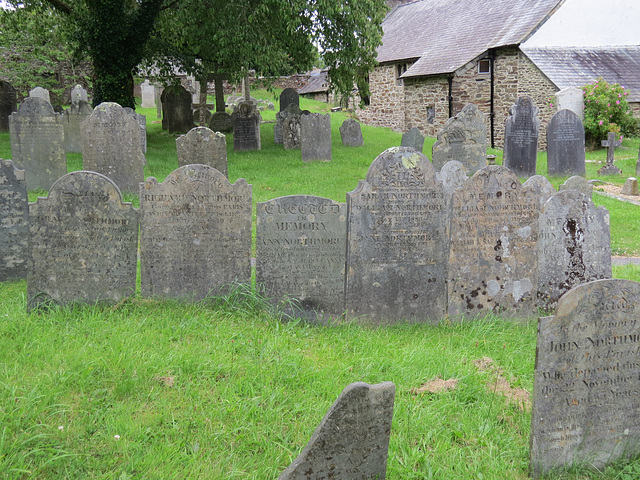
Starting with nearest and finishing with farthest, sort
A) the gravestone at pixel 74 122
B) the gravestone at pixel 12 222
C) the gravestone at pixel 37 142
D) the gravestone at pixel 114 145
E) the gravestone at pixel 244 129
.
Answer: the gravestone at pixel 12 222 → the gravestone at pixel 114 145 → the gravestone at pixel 37 142 → the gravestone at pixel 74 122 → the gravestone at pixel 244 129

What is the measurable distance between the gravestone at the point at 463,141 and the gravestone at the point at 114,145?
6.32 m

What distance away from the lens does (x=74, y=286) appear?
5254 mm

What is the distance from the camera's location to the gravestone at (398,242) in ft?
17.4

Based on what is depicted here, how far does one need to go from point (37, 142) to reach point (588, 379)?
10337 mm

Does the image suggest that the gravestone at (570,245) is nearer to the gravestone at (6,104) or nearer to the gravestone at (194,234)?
the gravestone at (194,234)

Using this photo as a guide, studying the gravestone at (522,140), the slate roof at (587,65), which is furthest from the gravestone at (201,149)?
the slate roof at (587,65)

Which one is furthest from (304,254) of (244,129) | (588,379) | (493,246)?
(244,129)

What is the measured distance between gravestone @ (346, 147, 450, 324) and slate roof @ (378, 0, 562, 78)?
18.2 m

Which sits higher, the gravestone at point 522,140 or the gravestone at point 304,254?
the gravestone at point 522,140

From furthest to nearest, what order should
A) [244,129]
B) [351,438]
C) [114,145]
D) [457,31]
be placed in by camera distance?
[457,31], [244,129], [114,145], [351,438]

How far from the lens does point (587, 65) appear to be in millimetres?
21781

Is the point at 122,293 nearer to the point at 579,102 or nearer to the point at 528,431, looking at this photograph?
the point at 528,431


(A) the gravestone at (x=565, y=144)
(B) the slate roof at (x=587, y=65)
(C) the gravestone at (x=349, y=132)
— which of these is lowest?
(A) the gravestone at (x=565, y=144)

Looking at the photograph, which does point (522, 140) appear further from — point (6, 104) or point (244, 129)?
point (6, 104)
